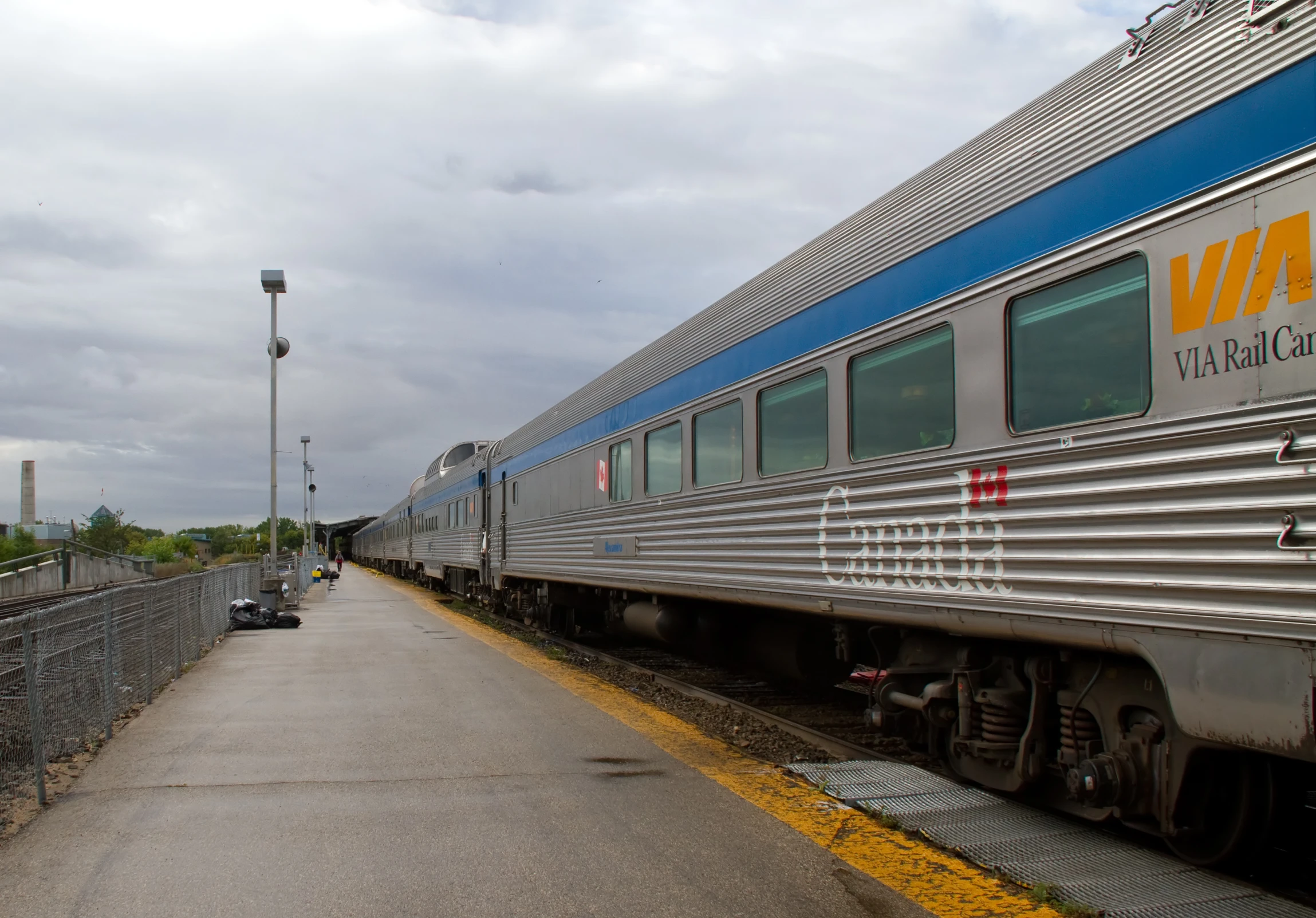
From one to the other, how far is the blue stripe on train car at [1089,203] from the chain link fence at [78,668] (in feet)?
16.2

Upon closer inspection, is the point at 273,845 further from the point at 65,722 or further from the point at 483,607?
Result: the point at 483,607

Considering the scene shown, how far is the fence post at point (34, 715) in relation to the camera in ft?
18.0

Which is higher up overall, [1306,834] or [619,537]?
[619,537]

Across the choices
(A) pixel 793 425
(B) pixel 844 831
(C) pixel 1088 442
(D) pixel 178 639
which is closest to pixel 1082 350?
(C) pixel 1088 442

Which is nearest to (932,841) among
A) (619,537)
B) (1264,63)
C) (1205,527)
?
(1205,527)

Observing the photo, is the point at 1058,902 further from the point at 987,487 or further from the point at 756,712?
the point at 756,712

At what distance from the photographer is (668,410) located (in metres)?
9.52

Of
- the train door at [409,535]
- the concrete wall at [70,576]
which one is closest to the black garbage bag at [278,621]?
the concrete wall at [70,576]

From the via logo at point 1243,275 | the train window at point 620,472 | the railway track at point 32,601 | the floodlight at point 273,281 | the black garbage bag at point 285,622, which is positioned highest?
the floodlight at point 273,281

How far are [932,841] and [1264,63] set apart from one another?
3.39 m

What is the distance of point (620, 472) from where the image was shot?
10.9 m

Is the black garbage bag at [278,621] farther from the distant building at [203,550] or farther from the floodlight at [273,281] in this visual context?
the distant building at [203,550]

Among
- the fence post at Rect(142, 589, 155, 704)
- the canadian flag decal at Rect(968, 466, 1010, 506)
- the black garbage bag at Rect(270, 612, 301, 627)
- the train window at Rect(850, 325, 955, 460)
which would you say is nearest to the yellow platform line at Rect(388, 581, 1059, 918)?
the canadian flag decal at Rect(968, 466, 1010, 506)

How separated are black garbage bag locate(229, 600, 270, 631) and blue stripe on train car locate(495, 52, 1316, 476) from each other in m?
11.8
